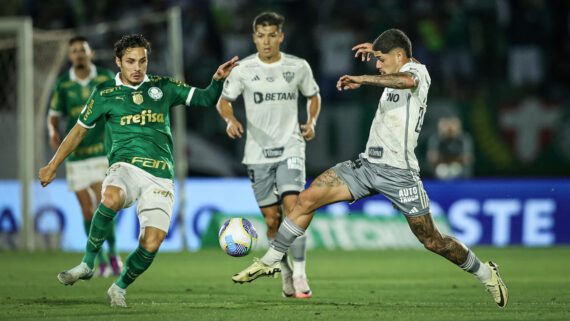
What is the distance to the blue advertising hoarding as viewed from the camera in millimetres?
14922

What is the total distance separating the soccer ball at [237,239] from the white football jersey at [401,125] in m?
1.21

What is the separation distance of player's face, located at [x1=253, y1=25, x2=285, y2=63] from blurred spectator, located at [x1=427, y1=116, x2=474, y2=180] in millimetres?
8314

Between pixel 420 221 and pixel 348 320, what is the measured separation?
1.23m

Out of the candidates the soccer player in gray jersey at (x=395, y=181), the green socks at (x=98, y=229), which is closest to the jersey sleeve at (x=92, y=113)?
the green socks at (x=98, y=229)

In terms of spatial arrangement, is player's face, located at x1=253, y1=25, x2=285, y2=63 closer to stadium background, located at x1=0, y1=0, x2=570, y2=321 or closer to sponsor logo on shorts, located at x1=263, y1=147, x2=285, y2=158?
sponsor logo on shorts, located at x1=263, y1=147, x2=285, y2=158

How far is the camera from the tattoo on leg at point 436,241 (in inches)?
288

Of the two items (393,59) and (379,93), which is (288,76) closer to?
(393,59)

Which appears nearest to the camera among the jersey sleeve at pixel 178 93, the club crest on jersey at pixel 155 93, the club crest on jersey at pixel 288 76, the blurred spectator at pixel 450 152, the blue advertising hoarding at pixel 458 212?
the club crest on jersey at pixel 155 93

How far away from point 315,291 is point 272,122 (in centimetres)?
161

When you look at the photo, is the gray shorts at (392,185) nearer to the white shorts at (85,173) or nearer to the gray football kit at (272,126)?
the gray football kit at (272,126)

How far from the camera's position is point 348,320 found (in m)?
6.45

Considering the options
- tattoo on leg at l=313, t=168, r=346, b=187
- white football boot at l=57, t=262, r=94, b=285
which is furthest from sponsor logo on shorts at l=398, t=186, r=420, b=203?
A: white football boot at l=57, t=262, r=94, b=285

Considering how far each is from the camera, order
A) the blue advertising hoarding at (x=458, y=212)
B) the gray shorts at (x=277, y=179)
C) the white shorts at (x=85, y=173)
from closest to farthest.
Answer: the gray shorts at (x=277, y=179), the white shorts at (x=85, y=173), the blue advertising hoarding at (x=458, y=212)

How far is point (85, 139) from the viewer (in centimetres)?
1066
